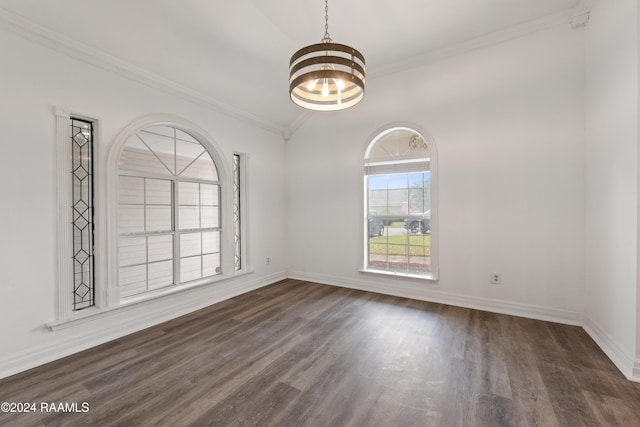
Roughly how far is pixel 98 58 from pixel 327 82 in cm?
232

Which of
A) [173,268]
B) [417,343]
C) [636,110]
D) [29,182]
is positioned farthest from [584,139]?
[29,182]

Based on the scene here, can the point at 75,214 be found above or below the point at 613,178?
below

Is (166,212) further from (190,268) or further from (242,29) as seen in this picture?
(242,29)

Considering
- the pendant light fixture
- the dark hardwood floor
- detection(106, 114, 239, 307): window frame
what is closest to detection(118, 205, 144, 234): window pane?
detection(106, 114, 239, 307): window frame

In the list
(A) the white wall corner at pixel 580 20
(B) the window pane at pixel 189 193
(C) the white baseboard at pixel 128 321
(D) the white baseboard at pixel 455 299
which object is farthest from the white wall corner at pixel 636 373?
(B) the window pane at pixel 189 193

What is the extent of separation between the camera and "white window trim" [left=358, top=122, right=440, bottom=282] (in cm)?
365

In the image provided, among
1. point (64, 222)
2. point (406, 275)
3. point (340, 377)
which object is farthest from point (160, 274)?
point (406, 275)

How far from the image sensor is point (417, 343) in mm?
2564

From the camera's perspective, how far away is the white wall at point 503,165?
294cm

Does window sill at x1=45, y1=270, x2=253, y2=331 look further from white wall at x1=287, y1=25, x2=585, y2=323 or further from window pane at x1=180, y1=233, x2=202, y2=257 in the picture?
A: white wall at x1=287, y1=25, x2=585, y2=323

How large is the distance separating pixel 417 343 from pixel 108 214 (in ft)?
11.0

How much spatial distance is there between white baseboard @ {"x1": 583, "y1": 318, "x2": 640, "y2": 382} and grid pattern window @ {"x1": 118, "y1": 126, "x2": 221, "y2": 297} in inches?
172

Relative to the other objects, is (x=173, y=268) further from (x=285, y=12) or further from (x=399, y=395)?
(x=285, y=12)

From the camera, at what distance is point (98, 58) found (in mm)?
2574
